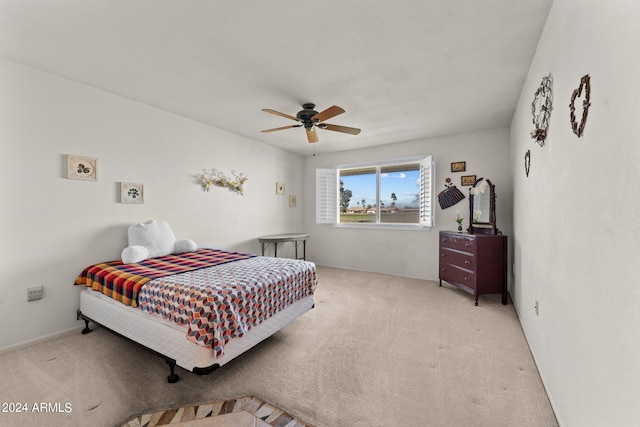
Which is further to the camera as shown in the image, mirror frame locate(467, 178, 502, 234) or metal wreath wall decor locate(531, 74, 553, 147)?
mirror frame locate(467, 178, 502, 234)

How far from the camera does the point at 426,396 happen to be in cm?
170

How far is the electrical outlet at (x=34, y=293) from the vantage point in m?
2.40

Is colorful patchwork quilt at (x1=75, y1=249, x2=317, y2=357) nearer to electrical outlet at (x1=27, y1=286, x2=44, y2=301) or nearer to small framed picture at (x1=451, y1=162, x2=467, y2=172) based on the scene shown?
electrical outlet at (x1=27, y1=286, x2=44, y2=301)

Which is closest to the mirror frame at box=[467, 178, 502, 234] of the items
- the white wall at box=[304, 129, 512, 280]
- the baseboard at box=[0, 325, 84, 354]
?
the white wall at box=[304, 129, 512, 280]

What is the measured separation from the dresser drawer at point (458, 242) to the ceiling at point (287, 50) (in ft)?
5.30

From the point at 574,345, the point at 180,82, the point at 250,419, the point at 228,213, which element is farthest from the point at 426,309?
the point at 180,82

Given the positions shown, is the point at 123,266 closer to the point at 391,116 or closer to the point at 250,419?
the point at 250,419

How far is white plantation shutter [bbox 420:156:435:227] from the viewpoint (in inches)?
171

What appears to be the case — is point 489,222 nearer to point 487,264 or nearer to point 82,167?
point 487,264

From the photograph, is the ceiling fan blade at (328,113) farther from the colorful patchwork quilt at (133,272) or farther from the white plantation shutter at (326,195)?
the white plantation shutter at (326,195)

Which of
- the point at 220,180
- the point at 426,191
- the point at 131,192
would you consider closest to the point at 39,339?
the point at 131,192

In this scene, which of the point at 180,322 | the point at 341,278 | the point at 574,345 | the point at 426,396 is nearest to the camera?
the point at 574,345

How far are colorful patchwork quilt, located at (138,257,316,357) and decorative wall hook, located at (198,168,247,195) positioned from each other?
1733 mm

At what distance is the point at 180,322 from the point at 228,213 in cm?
260
